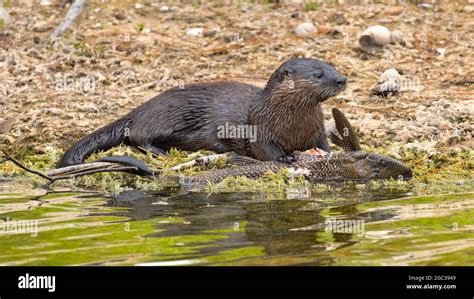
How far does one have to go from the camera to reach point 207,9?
12.2 m

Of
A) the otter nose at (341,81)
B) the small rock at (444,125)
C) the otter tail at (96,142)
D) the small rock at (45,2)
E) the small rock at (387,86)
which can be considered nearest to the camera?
the otter nose at (341,81)

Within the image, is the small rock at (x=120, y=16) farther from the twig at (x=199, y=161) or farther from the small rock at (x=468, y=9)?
the twig at (x=199, y=161)

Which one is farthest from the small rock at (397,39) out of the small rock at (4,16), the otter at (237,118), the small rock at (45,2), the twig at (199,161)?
the small rock at (4,16)

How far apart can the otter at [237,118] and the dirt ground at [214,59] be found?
0.69 metres

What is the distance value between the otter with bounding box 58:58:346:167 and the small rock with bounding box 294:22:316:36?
2535 millimetres

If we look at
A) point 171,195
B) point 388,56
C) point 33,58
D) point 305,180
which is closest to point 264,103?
point 305,180

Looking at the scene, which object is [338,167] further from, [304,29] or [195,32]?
[195,32]

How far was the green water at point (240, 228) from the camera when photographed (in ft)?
17.0

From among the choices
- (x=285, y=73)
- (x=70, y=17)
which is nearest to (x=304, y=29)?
(x=70, y=17)

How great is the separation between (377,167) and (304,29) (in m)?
4.22

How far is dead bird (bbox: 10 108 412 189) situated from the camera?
7.39m

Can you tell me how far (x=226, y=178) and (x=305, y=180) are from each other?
0.61 meters

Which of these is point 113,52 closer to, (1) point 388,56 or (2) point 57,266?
(1) point 388,56

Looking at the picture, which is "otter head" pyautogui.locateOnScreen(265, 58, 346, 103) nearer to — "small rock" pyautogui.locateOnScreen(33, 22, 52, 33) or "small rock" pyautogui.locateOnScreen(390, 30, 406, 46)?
"small rock" pyautogui.locateOnScreen(390, 30, 406, 46)
